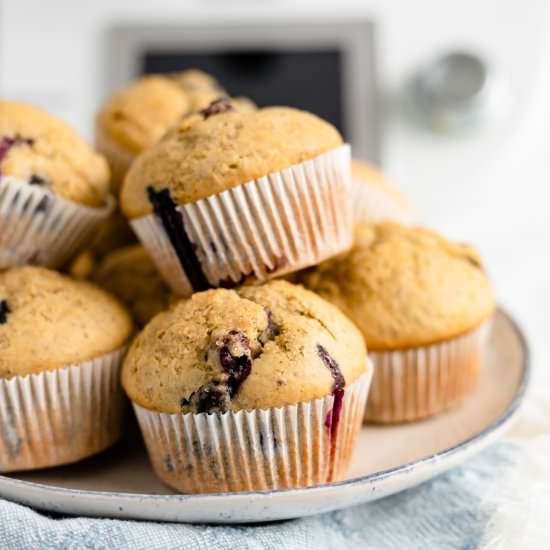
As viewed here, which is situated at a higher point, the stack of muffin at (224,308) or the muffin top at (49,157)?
the muffin top at (49,157)

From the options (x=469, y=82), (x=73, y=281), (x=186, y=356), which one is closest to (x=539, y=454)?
(x=186, y=356)

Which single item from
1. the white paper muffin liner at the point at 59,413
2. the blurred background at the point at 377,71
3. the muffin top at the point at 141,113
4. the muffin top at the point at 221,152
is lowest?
the blurred background at the point at 377,71

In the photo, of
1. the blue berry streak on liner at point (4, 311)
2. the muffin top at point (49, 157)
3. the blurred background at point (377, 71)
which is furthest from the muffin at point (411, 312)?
the blurred background at point (377, 71)

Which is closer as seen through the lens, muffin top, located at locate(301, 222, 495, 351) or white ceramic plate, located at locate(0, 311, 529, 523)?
white ceramic plate, located at locate(0, 311, 529, 523)

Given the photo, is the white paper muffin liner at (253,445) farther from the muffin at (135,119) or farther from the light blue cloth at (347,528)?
the muffin at (135,119)

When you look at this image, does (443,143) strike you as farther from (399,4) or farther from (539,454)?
(539,454)

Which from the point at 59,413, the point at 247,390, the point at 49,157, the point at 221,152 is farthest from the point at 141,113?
the point at 247,390

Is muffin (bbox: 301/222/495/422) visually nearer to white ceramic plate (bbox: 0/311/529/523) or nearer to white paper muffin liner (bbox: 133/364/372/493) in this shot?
white ceramic plate (bbox: 0/311/529/523)

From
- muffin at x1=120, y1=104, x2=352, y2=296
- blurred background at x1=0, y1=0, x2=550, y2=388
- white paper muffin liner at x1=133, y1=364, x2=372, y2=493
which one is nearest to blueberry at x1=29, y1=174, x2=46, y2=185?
muffin at x1=120, y1=104, x2=352, y2=296
